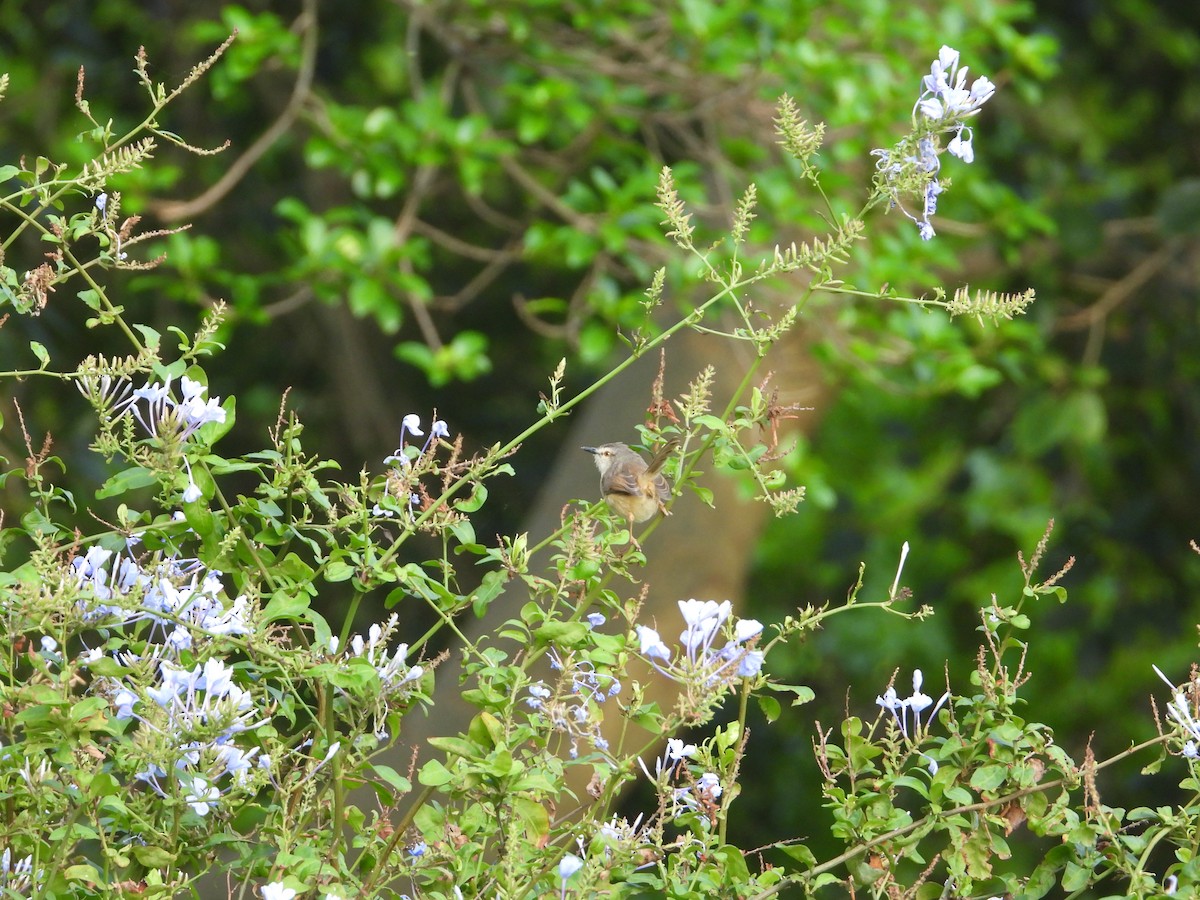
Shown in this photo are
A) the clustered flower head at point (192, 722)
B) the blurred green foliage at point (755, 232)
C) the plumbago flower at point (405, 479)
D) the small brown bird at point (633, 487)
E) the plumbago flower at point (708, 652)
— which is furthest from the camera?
the blurred green foliage at point (755, 232)

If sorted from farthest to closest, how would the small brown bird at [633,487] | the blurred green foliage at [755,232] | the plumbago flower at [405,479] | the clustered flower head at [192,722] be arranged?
the blurred green foliage at [755,232], the small brown bird at [633,487], the plumbago flower at [405,479], the clustered flower head at [192,722]

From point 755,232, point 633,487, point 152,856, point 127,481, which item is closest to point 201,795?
point 152,856

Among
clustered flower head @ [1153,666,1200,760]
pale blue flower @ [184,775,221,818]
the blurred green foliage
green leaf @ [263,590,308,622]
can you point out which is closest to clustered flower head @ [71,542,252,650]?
green leaf @ [263,590,308,622]

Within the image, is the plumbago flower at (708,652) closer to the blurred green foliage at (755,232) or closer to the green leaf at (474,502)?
Result: the green leaf at (474,502)

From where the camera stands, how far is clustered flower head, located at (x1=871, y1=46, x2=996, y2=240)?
4.53ft

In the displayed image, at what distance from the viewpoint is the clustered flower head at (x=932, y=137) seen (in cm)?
138

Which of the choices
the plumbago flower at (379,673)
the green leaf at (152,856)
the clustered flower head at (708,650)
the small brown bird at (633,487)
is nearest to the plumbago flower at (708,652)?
the clustered flower head at (708,650)

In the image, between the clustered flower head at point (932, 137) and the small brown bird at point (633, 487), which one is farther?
the small brown bird at point (633, 487)

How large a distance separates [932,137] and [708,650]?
517mm

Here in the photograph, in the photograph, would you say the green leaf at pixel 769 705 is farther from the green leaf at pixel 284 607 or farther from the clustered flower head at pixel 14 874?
the clustered flower head at pixel 14 874

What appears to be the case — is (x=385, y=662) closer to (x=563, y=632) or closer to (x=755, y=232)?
(x=563, y=632)

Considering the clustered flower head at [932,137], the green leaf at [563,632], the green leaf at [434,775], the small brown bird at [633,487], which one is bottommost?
the small brown bird at [633,487]

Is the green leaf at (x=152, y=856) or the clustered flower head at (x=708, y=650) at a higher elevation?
the clustered flower head at (x=708, y=650)

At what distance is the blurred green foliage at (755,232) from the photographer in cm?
438
